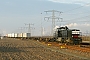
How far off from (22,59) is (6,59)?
4.22 ft

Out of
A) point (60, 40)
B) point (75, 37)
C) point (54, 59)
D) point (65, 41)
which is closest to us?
point (54, 59)

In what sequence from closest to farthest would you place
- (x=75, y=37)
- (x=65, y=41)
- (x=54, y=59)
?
1. (x=54, y=59)
2. (x=75, y=37)
3. (x=65, y=41)

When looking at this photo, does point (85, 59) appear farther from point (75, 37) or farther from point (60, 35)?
point (60, 35)

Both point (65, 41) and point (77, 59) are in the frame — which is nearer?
point (77, 59)

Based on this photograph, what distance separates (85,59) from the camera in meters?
18.2

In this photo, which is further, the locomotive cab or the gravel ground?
the locomotive cab

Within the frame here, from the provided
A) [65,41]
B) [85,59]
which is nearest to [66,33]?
[65,41]

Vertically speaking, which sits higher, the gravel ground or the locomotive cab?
the locomotive cab

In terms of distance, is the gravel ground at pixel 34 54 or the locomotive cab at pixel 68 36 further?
the locomotive cab at pixel 68 36

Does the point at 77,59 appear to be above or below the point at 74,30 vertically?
below

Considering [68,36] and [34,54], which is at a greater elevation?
[68,36]

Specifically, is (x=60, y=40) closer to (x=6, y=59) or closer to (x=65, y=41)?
(x=65, y=41)

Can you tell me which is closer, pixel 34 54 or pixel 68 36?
pixel 34 54

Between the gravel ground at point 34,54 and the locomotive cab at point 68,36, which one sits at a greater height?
the locomotive cab at point 68,36
